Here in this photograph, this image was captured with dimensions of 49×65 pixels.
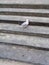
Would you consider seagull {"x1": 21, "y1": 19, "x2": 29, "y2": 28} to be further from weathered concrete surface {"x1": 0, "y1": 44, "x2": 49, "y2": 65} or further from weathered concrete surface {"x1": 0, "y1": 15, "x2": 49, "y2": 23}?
weathered concrete surface {"x1": 0, "y1": 44, "x2": 49, "y2": 65}

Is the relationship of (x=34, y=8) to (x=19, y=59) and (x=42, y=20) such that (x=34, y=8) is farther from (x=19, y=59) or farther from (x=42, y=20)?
(x=19, y=59)

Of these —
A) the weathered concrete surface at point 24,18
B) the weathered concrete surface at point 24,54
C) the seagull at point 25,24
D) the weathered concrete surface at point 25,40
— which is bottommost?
the weathered concrete surface at point 24,54

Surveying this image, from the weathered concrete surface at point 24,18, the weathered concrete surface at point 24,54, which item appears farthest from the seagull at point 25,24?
the weathered concrete surface at point 24,54

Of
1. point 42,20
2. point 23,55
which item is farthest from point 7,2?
point 23,55

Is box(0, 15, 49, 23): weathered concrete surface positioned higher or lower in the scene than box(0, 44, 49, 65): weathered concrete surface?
higher

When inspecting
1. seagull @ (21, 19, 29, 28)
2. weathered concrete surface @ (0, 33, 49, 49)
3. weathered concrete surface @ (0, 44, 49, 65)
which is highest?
seagull @ (21, 19, 29, 28)

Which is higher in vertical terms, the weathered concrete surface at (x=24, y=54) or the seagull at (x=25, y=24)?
the seagull at (x=25, y=24)

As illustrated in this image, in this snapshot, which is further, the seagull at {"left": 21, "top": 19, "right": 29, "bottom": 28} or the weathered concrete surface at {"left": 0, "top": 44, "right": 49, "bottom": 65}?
the seagull at {"left": 21, "top": 19, "right": 29, "bottom": 28}

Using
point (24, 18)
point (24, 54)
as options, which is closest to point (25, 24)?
point (24, 18)

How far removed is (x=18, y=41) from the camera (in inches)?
42.3

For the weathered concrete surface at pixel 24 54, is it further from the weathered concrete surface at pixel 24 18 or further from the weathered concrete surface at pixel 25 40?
the weathered concrete surface at pixel 24 18

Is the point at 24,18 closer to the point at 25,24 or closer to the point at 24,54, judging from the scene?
the point at 25,24

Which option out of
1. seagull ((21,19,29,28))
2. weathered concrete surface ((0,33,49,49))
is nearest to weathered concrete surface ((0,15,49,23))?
seagull ((21,19,29,28))

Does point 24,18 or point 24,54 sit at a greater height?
point 24,18
